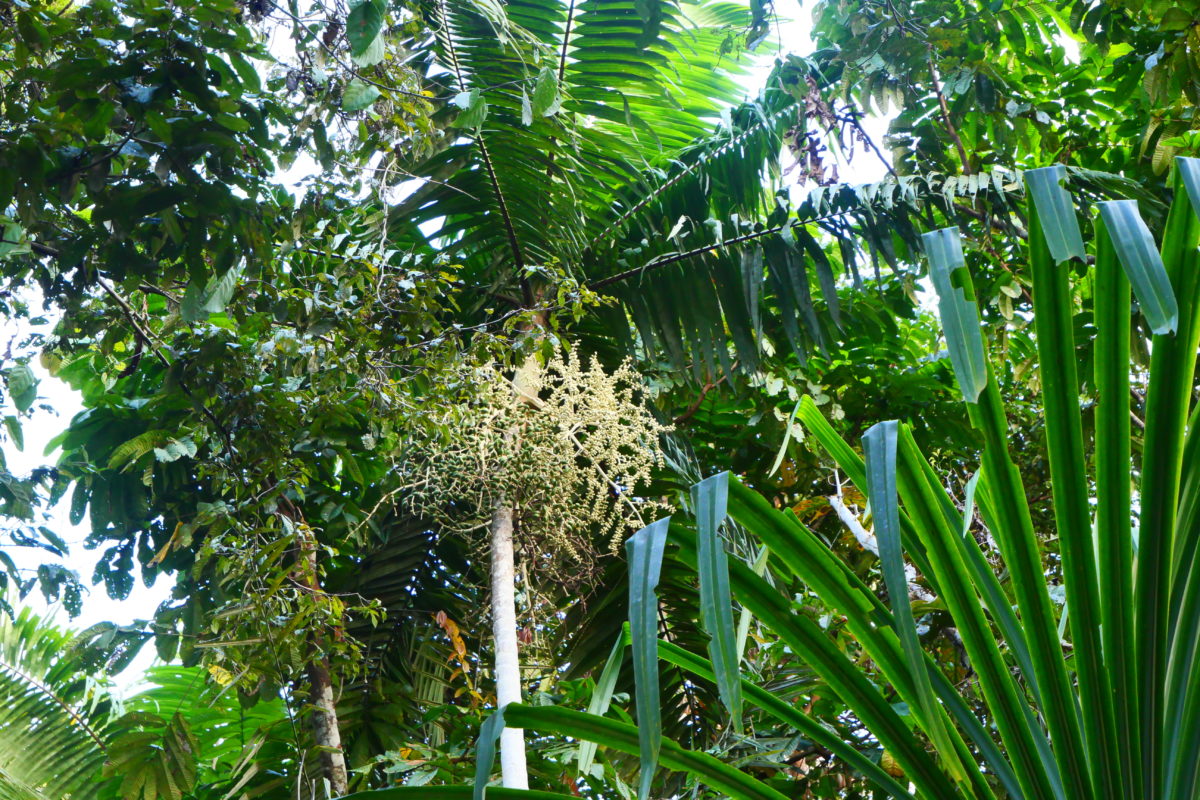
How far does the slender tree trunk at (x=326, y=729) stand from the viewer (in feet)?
8.28

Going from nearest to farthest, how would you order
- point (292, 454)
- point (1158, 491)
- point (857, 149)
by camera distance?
1. point (1158, 491)
2. point (292, 454)
3. point (857, 149)

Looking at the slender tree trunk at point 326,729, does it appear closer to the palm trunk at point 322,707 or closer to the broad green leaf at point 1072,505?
the palm trunk at point 322,707

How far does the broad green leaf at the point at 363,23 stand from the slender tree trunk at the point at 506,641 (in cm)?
118

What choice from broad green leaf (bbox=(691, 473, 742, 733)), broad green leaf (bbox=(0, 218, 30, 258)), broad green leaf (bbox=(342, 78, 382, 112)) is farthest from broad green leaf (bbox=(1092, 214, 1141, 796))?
broad green leaf (bbox=(0, 218, 30, 258))

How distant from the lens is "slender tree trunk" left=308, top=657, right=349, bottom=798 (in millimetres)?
2523

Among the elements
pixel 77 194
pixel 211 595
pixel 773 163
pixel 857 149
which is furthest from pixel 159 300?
pixel 857 149

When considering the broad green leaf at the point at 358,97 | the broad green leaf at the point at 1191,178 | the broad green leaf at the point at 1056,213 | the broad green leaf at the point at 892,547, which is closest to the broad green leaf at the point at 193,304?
the broad green leaf at the point at 358,97

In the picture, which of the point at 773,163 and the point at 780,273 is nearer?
the point at 780,273

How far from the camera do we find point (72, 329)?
2527mm

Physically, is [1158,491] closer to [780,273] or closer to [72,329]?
[780,273]

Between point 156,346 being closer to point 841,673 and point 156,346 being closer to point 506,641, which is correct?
point 506,641

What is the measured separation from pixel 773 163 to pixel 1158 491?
2310 millimetres

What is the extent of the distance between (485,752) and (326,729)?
5.14 feet

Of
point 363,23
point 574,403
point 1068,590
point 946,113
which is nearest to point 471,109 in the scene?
point 363,23
